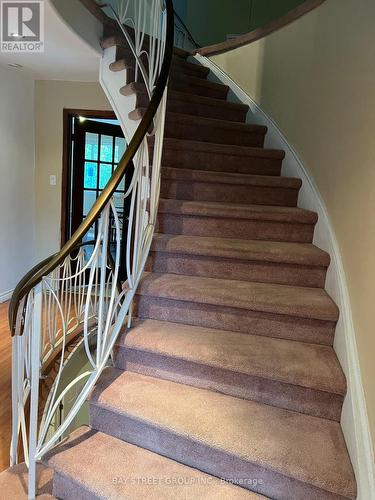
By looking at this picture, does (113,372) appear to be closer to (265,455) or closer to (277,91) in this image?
(265,455)

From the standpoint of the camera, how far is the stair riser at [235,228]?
2217 millimetres

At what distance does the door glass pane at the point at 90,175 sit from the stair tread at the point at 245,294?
299cm

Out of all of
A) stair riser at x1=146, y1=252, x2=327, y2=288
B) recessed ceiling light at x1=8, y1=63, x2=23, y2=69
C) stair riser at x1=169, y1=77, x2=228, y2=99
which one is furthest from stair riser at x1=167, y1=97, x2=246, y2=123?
recessed ceiling light at x1=8, y1=63, x2=23, y2=69

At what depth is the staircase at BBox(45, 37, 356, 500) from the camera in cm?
129

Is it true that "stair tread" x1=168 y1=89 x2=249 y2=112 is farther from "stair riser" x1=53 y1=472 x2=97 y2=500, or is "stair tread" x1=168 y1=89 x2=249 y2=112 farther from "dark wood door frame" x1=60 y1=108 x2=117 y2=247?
"stair riser" x1=53 y1=472 x2=97 y2=500

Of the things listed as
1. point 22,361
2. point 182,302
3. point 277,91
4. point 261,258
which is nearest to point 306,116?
point 277,91

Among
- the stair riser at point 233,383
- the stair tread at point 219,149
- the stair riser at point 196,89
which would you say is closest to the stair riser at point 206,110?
the stair riser at point 196,89

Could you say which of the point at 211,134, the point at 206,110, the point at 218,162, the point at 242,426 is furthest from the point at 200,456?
the point at 206,110

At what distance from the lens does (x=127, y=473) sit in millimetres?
1322

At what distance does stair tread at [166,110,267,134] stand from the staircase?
387mm

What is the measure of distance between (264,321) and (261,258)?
372 mm

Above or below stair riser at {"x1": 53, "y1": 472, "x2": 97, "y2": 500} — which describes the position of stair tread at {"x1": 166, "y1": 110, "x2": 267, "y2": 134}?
above

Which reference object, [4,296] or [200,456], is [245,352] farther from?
[4,296]

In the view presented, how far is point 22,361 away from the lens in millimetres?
1555
